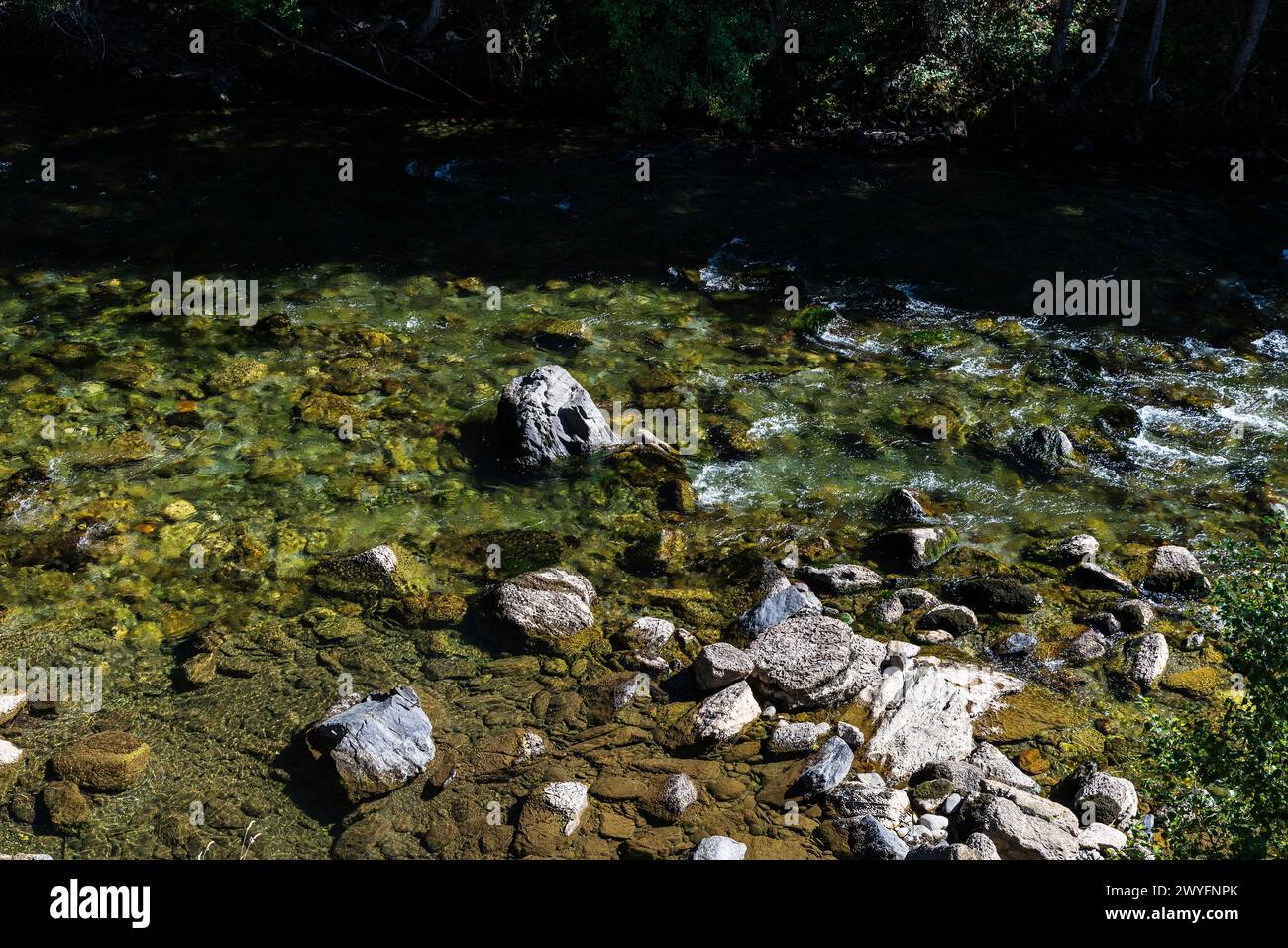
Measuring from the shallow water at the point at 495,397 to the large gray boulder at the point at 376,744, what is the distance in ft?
0.74

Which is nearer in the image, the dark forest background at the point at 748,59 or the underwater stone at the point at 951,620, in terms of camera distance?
the underwater stone at the point at 951,620

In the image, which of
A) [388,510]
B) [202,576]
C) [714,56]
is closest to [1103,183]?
[714,56]

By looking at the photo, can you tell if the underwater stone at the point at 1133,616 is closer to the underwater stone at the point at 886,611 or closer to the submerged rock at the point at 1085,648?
the submerged rock at the point at 1085,648

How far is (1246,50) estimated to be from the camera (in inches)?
781

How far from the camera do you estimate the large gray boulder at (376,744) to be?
6.71m

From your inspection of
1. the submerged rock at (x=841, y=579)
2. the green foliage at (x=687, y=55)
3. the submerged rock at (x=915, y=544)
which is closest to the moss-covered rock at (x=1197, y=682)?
the submerged rock at (x=915, y=544)

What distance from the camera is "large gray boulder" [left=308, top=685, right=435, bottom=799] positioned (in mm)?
6707

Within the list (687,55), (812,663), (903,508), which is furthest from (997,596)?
(687,55)

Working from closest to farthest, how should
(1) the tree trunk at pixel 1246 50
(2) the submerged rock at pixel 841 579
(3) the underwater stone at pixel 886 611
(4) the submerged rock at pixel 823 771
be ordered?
1. (4) the submerged rock at pixel 823 771
2. (3) the underwater stone at pixel 886 611
3. (2) the submerged rock at pixel 841 579
4. (1) the tree trunk at pixel 1246 50

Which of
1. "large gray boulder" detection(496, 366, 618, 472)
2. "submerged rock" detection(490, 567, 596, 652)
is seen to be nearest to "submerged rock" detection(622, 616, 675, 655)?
"submerged rock" detection(490, 567, 596, 652)

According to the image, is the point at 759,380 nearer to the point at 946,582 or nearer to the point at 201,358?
the point at 946,582

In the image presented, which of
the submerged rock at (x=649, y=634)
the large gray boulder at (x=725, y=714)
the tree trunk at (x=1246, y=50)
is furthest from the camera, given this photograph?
the tree trunk at (x=1246, y=50)

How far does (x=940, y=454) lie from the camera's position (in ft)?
36.0

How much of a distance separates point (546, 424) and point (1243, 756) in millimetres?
6887
